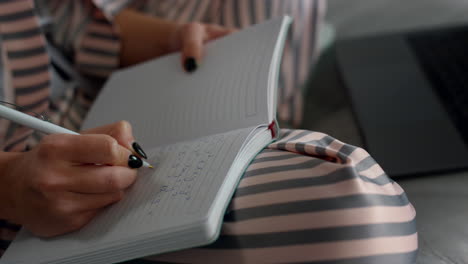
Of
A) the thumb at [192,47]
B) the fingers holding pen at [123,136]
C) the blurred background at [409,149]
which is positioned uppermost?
the thumb at [192,47]

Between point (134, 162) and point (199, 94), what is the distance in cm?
16

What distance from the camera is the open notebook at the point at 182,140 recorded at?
338mm

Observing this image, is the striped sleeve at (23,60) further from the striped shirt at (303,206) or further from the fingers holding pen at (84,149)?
the fingers holding pen at (84,149)

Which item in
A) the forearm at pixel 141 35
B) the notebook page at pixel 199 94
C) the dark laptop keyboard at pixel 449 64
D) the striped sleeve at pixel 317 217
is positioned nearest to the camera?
the striped sleeve at pixel 317 217

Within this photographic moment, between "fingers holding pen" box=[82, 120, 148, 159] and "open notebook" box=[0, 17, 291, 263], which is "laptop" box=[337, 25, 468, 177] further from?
"fingers holding pen" box=[82, 120, 148, 159]

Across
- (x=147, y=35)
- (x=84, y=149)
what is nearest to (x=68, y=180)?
(x=84, y=149)

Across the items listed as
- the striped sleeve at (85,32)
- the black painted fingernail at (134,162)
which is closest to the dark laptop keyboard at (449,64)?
the black painted fingernail at (134,162)

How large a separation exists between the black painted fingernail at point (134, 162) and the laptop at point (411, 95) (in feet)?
0.95

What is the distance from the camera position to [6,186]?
1.31 ft

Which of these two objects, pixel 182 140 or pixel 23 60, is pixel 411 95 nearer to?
pixel 182 140

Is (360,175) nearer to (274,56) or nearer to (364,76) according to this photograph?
(274,56)

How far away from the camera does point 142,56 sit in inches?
28.1

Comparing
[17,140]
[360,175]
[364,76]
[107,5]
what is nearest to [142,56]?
[107,5]

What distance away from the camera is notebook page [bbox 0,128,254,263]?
13.3 inches
